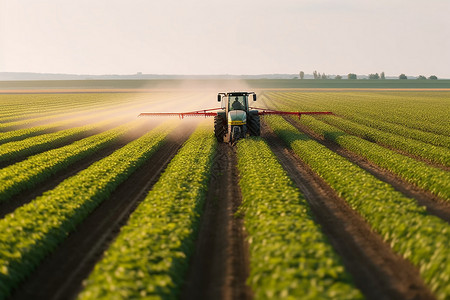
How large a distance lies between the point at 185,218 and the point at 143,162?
10166 mm

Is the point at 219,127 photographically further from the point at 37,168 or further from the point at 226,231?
the point at 226,231

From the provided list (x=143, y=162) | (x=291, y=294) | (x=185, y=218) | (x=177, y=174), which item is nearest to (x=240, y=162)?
(x=177, y=174)

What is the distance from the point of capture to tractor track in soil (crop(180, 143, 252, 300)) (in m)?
→ 7.69

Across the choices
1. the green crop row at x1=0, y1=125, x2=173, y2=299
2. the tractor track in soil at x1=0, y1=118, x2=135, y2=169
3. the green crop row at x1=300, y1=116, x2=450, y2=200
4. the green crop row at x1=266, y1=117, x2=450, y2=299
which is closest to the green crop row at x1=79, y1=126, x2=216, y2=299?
the green crop row at x1=0, y1=125, x2=173, y2=299

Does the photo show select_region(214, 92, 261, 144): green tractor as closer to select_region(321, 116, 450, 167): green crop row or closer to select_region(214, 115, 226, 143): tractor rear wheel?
select_region(214, 115, 226, 143): tractor rear wheel

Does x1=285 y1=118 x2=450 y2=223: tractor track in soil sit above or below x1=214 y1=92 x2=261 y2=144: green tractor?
below

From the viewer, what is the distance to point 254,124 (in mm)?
26594

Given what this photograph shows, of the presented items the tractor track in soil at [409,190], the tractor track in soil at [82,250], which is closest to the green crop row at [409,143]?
the tractor track in soil at [409,190]

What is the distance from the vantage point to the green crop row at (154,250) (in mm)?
6723

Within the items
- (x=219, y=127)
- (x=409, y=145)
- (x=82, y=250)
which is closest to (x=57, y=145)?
(x=219, y=127)

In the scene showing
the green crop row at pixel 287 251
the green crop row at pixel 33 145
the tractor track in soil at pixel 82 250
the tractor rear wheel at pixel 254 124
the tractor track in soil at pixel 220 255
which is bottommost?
the tractor track in soil at pixel 220 255

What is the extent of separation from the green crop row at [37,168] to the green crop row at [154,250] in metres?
6.17

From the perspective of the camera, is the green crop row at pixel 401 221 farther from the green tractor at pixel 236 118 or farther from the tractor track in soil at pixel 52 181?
the tractor track in soil at pixel 52 181

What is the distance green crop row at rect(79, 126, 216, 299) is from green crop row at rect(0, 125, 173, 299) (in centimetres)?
185
